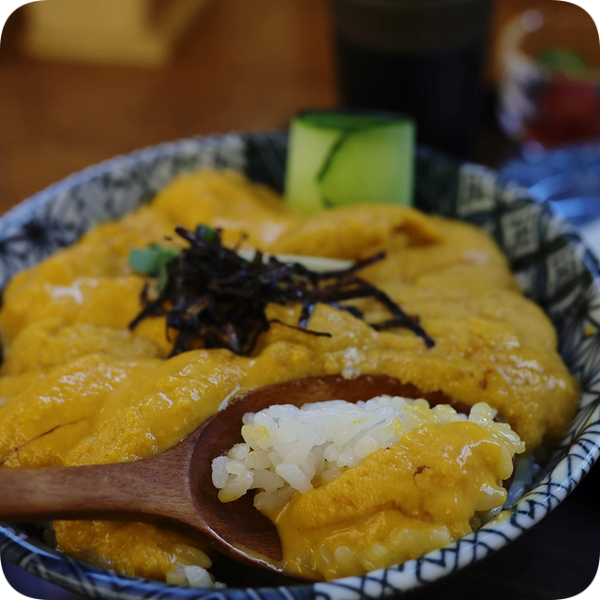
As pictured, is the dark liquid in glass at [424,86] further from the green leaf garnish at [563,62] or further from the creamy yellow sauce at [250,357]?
the creamy yellow sauce at [250,357]

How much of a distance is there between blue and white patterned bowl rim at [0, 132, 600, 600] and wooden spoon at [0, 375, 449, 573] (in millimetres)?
93

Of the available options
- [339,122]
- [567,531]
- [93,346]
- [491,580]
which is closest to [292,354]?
[93,346]

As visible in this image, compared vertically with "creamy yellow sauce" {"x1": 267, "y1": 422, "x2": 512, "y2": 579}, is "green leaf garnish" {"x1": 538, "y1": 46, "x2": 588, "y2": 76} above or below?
→ above

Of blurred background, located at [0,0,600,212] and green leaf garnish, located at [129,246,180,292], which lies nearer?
green leaf garnish, located at [129,246,180,292]

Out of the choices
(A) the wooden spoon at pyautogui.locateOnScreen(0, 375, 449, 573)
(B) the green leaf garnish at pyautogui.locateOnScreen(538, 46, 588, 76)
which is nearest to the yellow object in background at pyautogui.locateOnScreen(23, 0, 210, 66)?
(B) the green leaf garnish at pyautogui.locateOnScreen(538, 46, 588, 76)

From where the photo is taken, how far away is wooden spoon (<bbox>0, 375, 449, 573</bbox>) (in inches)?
44.7

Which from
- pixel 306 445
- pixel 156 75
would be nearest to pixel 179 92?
pixel 156 75

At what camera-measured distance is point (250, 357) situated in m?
1.55

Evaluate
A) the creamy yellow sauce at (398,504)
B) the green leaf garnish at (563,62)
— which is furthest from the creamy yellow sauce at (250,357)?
the green leaf garnish at (563,62)

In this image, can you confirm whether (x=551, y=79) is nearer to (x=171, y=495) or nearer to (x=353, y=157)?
(x=353, y=157)

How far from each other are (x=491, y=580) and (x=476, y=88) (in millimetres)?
2061

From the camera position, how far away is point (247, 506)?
1.32 meters

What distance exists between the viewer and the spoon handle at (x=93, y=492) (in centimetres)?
112

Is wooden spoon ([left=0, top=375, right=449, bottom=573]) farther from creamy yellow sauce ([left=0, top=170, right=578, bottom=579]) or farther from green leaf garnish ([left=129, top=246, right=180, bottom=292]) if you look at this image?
green leaf garnish ([left=129, top=246, right=180, bottom=292])
